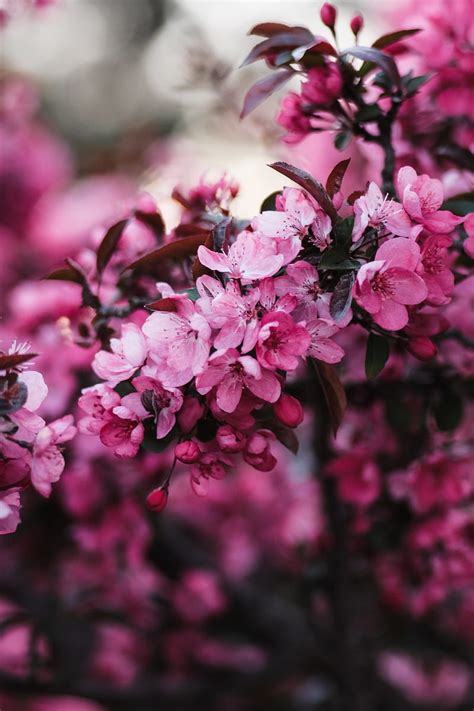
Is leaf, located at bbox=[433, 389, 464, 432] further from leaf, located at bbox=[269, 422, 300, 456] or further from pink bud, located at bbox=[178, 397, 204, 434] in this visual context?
pink bud, located at bbox=[178, 397, 204, 434]

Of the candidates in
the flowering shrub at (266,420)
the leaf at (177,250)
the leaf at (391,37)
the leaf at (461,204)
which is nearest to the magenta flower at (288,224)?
the flowering shrub at (266,420)

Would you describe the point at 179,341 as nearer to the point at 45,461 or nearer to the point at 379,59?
the point at 45,461

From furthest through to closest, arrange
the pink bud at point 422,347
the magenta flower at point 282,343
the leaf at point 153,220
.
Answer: the leaf at point 153,220 < the pink bud at point 422,347 < the magenta flower at point 282,343

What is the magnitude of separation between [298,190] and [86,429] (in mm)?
282

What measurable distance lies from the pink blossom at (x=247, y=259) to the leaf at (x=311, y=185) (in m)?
0.06

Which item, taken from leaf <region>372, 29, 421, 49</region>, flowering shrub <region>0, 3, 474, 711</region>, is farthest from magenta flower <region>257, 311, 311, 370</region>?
leaf <region>372, 29, 421, 49</region>

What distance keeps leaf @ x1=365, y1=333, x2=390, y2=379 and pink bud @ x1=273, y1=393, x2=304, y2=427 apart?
8 centimetres

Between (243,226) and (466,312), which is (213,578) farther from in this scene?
(243,226)

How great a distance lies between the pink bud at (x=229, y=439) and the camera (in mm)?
695

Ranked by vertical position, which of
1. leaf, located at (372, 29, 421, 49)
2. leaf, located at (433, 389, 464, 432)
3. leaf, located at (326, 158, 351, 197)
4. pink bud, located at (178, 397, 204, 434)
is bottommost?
leaf, located at (433, 389, 464, 432)

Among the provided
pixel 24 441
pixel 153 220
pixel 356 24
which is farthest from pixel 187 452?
pixel 356 24

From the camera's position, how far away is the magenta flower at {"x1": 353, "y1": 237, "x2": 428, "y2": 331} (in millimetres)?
658

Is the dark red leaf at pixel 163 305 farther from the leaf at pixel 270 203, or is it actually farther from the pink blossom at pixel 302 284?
the leaf at pixel 270 203

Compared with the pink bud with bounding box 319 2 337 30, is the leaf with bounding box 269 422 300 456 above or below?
below
